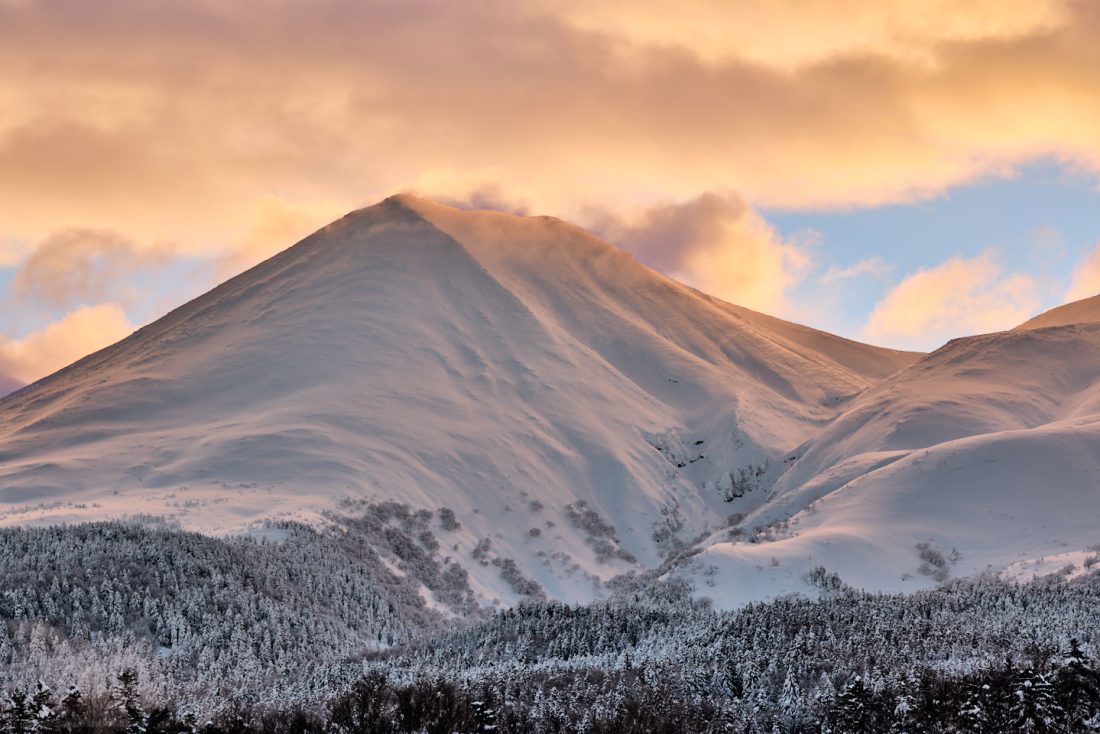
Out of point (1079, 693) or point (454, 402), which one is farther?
point (454, 402)

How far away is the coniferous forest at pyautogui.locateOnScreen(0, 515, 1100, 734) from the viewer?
3681 centimetres

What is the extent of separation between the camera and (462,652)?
5409 cm

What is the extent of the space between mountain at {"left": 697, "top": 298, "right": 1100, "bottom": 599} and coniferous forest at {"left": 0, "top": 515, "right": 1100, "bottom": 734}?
5.03 metres

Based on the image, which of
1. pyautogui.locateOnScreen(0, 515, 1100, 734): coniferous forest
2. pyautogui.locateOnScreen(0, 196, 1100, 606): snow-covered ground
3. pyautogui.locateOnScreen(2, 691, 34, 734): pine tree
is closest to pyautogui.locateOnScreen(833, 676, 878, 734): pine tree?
pyautogui.locateOnScreen(0, 515, 1100, 734): coniferous forest

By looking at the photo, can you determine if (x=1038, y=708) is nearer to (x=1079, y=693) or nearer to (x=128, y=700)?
(x=1079, y=693)

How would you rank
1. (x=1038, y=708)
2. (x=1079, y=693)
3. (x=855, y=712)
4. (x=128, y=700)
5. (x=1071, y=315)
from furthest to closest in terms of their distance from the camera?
1. (x=1071, y=315)
2. (x=128, y=700)
3. (x=855, y=712)
4. (x=1079, y=693)
5. (x=1038, y=708)

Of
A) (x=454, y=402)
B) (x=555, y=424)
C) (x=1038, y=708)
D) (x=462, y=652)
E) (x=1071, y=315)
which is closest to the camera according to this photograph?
(x=1038, y=708)

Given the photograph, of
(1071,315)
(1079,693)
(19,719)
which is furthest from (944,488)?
(1071,315)

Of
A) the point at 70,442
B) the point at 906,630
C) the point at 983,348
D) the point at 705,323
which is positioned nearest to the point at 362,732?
the point at 906,630

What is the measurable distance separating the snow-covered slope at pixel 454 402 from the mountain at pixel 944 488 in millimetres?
13406

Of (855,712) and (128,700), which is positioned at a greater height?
(128,700)

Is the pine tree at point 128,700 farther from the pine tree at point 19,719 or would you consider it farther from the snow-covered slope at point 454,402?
the snow-covered slope at point 454,402

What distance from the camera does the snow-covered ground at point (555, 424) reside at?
3214 inches

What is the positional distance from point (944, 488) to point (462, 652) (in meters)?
45.3
